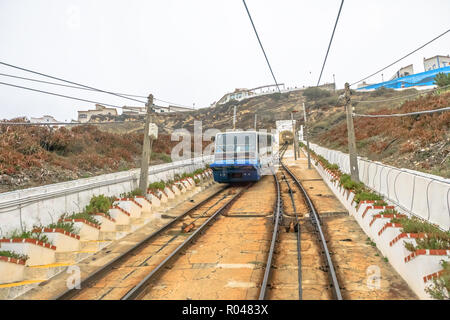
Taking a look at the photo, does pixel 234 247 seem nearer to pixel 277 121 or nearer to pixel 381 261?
pixel 381 261

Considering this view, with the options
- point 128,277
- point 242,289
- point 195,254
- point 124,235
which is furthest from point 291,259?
point 124,235

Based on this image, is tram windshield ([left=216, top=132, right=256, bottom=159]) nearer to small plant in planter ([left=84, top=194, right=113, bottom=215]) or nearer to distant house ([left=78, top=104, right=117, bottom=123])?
small plant in planter ([left=84, top=194, right=113, bottom=215])

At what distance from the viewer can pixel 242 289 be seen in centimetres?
Result: 534

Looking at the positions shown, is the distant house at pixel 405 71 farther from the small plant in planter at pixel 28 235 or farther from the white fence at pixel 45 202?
the small plant in planter at pixel 28 235

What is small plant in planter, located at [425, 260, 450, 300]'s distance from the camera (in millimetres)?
3961

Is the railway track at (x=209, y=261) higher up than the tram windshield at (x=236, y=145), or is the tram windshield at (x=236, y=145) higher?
the tram windshield at (x=236, y=145)

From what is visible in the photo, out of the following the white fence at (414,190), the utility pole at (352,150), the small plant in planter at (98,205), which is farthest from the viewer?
the utility pole at (352,150)

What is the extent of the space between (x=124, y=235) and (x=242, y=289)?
17.8 ft

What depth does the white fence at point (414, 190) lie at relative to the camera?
6.12 meters

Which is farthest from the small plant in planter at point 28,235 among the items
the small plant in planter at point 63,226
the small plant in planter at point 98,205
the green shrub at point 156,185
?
the green shrub at point 156,185

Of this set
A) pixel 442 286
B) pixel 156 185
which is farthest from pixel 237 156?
pixel 442 286

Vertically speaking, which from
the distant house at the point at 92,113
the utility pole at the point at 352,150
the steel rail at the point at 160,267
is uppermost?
the distant house at the point at 92,113

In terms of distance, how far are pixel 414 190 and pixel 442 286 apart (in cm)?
400

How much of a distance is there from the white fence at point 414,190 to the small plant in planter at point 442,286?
221cm
